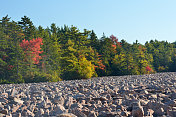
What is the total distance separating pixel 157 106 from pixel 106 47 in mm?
29998

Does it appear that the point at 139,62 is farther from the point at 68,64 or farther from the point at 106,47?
the point at 68,64

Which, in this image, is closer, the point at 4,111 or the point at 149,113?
the point at 149,113

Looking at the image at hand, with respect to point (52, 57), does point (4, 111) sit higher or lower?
lower

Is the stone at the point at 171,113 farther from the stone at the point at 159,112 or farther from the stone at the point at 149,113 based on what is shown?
the stone at the point at 149,113

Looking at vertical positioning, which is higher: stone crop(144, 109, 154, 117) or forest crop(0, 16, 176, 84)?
forest crop(0, 16, 176, 84)

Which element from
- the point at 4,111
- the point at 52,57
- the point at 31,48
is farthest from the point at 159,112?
the point at 52,57

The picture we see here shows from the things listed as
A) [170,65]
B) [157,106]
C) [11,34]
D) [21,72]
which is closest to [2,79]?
[21,72]

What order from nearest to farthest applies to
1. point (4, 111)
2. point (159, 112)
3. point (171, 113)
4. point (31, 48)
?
1. point (171, 113)
2. point (159, 112)
3. point (4, 111)
4. point (31, 48)

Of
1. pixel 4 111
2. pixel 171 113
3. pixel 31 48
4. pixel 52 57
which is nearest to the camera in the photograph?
pixel 171 113

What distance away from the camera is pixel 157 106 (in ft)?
12.6

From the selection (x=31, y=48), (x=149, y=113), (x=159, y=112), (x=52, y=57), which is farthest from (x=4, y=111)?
(x=52, y=57)

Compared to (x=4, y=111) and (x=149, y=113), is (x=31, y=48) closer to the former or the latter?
(x=4, y=111)

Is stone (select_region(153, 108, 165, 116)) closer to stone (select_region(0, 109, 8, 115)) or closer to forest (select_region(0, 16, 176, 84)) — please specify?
stone (select_region(0, 109, 8, 115))

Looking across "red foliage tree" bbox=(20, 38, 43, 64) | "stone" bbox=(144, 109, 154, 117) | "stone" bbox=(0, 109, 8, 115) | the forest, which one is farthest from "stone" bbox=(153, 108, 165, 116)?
"red foliage tree" bbox=(20, 38, 43, 64)
